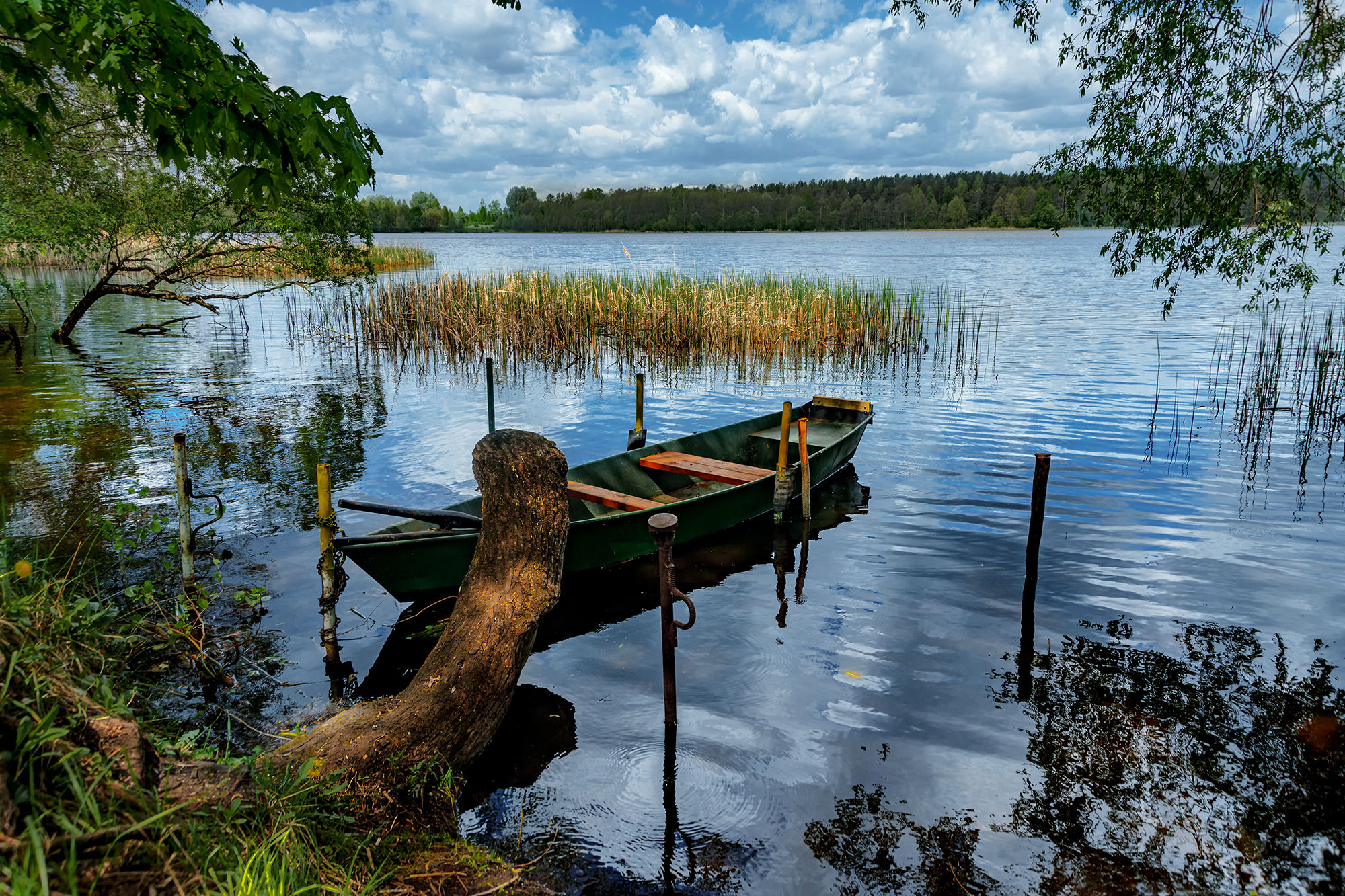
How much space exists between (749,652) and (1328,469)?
10138 millimetres

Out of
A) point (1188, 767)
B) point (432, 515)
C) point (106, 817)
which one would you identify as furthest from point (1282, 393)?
point (106, 817)

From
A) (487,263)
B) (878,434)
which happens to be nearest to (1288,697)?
(878,434)

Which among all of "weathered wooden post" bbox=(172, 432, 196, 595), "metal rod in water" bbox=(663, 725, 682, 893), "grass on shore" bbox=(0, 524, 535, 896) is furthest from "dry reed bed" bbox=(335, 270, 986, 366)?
Result: "grass on shore" bbox=(0, 524, 535, 896)

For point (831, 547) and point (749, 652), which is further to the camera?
point (831, 547)

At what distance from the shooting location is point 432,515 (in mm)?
6238

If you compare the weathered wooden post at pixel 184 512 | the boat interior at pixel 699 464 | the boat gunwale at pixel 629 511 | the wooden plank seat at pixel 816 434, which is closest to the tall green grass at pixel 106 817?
the boat gunwale at pixel 629 511

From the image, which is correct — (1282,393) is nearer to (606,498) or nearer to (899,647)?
(899,647)

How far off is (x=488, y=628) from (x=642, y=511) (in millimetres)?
2914

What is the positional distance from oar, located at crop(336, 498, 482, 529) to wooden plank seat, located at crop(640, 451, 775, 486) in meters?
3.60

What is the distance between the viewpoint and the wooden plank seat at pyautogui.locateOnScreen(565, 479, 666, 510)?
Result: 316 inches

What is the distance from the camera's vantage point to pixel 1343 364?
15.1 metres

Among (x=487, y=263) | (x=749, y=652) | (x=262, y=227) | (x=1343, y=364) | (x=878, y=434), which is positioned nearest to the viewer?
(x=749, y=652)

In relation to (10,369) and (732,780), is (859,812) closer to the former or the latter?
(732,780)

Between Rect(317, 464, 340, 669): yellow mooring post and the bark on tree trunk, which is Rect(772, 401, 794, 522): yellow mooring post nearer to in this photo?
the bark on tree trunk
